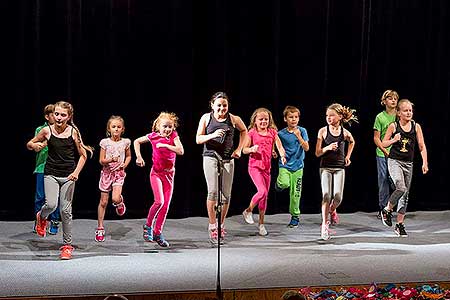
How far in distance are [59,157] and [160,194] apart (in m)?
0.92

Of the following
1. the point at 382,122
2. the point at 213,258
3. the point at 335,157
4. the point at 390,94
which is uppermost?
the point at 390,94

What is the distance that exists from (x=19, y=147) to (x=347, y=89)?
3430 millimetres

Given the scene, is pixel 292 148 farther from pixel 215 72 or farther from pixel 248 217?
pixel 215 72

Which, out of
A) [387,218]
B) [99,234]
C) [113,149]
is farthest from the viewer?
[387,218]

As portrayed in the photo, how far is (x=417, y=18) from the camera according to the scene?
9031mm

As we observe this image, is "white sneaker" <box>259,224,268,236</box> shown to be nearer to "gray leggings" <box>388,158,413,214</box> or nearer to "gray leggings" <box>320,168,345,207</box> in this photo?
"gray leggings" <box>320,168,345,207</box>

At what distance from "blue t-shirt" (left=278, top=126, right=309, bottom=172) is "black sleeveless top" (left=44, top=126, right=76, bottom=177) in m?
2.19

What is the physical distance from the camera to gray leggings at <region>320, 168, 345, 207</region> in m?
7.43

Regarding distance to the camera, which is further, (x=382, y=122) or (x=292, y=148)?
(x=382, y=122)

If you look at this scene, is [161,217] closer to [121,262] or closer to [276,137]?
[121,262]

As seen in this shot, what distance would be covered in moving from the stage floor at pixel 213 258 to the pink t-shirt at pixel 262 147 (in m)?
0.67

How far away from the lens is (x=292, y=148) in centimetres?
790

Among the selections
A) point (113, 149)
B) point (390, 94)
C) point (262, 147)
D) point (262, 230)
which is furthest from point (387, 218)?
point (113, 149)

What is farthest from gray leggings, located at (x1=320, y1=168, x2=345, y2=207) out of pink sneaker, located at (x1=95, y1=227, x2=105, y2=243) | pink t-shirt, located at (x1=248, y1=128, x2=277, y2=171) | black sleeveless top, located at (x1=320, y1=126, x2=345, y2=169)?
pink sneaker, located at (x1=95, y1=227, x2=105, y2=243)
